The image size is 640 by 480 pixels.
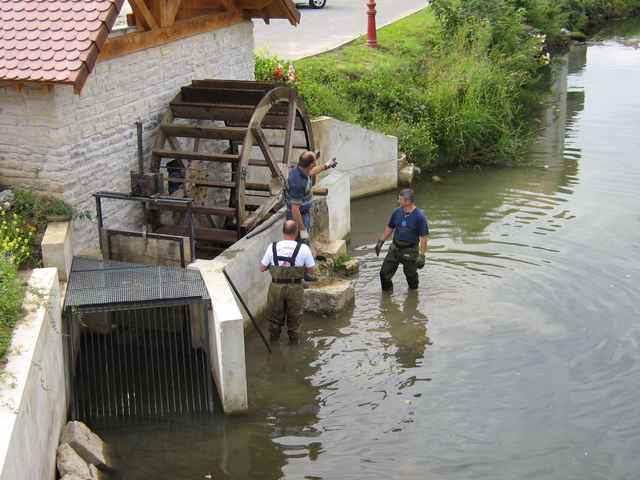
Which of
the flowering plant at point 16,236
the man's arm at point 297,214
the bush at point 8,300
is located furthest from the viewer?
the man's arm at point 297,214

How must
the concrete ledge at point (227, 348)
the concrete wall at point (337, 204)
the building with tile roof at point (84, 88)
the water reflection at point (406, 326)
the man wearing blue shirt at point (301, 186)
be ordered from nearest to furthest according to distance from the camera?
the concrete ledge at point (227, 348)
the building with tile roof at point (84, 88)
the water reflection at point (406, 326)
the man wearing blue shirt at point (301, 186)
the concrete wall at point (337, 204)

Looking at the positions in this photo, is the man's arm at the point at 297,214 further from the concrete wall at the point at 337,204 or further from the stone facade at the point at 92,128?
the stone facade at the point at 92,128

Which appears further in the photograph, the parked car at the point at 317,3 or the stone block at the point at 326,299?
the parked car at the point at 317,3

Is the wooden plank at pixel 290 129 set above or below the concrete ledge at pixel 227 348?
above

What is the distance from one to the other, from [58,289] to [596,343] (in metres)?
6.01

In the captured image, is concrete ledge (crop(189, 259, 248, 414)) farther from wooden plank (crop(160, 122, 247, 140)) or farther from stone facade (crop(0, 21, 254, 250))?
wooden plank (crop(160, 122, 247, 140))

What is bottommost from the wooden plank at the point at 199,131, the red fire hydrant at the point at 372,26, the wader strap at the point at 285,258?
the wader strap at the point at 285,258

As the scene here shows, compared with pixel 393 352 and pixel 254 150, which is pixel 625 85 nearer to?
pixel 254 150

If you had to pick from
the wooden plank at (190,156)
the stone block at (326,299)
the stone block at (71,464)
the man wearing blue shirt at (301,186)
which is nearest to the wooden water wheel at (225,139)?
the wooden plank at (190,156)

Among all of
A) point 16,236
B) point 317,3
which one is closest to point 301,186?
point 16,236

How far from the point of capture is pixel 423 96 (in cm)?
1800

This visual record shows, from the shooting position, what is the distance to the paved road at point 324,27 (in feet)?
68.8

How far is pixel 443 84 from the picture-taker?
1823 centimetres

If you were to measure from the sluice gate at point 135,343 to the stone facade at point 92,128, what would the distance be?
1012 mm
